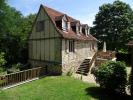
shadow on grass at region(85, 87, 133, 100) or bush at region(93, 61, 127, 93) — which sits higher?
bush at region(93, 61, 127, 93)

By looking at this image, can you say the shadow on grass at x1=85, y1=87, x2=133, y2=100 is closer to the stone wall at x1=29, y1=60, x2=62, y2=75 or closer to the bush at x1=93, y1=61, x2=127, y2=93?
the bush at x1=93, y1=61, x2=127, y2=93

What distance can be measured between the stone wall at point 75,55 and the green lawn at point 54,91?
12.8 ft

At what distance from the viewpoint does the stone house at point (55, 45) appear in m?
22.2

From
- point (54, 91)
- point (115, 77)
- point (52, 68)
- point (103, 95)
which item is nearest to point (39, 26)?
point (52, 68)

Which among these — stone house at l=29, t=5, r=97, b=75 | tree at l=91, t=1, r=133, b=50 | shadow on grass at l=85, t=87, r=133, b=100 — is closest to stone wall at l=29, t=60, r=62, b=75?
stone house at l=29, t=5, r=97, b=75

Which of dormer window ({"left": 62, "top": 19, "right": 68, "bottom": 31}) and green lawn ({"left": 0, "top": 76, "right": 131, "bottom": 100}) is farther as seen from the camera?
dormer window ({"left": 62, "top": 19, "right": 68, "bottom": 31})

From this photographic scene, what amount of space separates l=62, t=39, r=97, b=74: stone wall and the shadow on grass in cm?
591

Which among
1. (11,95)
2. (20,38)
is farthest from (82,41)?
(11,95)

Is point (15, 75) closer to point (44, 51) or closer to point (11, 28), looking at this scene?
point (44, 51)

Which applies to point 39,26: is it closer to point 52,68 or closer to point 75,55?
point 52,68

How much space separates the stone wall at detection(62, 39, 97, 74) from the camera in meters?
22.6

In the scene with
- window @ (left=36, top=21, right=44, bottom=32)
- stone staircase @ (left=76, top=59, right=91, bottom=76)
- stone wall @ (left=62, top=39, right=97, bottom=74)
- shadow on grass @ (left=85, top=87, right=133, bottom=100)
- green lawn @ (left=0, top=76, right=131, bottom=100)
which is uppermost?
window @ (left=36, top=21, right=44, bottom=32)

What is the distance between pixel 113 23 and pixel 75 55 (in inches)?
1052

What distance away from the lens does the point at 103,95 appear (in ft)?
53.4
